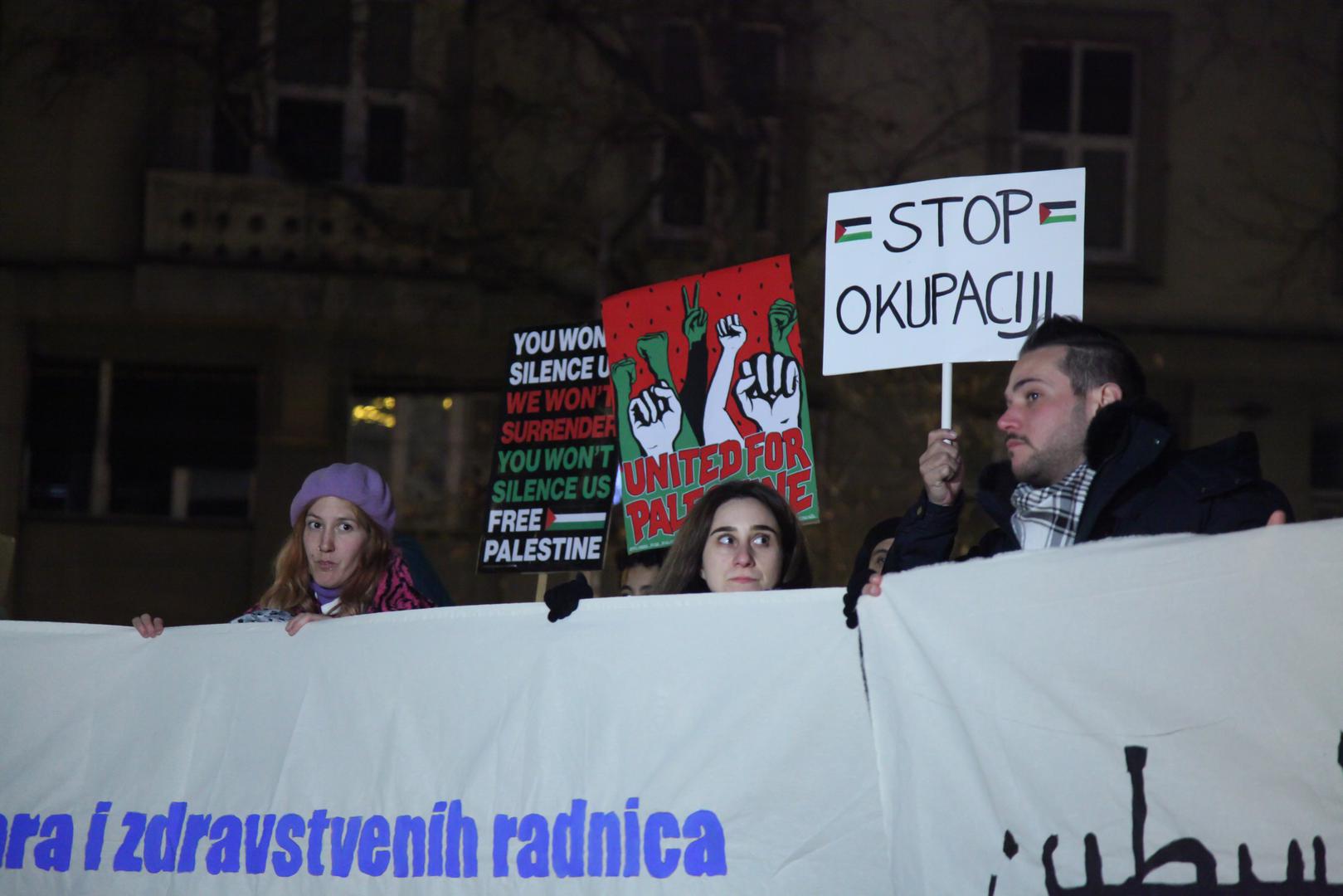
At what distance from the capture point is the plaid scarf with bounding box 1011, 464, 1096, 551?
3383mm

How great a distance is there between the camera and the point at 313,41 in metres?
13.4

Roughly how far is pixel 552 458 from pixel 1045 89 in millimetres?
8543

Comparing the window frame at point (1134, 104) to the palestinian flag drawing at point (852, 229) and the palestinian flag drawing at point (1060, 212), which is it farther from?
the palestinian flag drawing at point (1060, 212)

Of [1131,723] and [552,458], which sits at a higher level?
[552,458]

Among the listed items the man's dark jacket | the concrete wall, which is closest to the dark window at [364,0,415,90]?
the concrete wall

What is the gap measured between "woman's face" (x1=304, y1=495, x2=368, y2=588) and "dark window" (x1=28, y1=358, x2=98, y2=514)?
9.36 metres

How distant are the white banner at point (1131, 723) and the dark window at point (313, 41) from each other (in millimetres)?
10880

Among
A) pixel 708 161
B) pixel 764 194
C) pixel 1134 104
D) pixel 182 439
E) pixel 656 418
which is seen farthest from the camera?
pixel 1134 104

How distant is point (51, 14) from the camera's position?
12680 mm

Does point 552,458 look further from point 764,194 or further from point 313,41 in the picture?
point 313,41

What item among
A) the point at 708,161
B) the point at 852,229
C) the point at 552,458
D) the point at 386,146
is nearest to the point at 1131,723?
the point at 852,229

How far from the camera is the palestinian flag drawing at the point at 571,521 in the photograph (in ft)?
21.6

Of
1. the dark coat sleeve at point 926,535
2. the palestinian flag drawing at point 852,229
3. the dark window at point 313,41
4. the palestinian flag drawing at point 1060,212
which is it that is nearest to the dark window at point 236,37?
the dark window at point 313,41

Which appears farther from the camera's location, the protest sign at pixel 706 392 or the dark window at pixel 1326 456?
the dark window at pixel 1326 456
